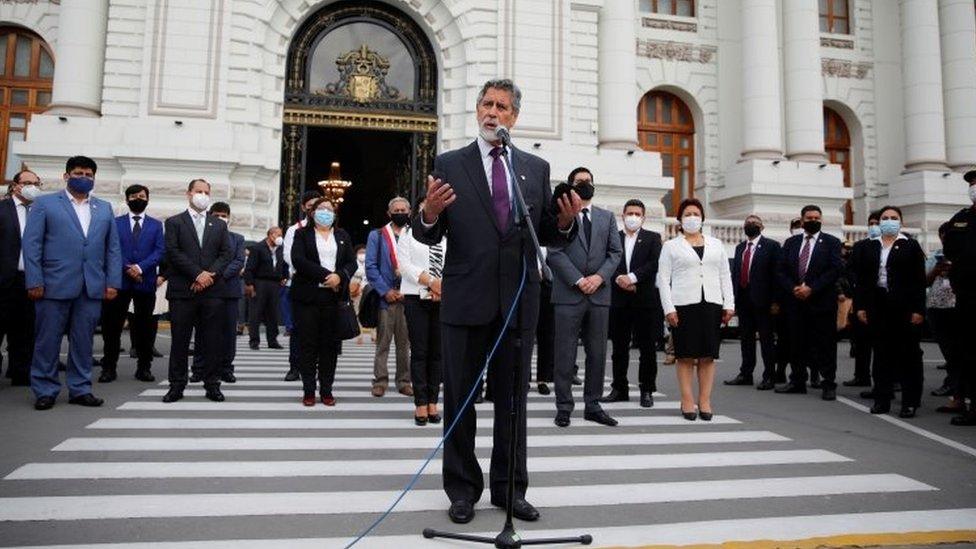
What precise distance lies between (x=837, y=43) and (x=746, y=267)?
1904 centimetres

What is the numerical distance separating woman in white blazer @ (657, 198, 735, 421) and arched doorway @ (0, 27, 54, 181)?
784 inches

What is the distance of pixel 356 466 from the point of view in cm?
486

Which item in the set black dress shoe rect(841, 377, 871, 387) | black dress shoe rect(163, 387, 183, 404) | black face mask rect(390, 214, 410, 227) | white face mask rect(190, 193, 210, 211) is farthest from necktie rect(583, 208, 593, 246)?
black dress shoe rect(841, 377, 871, 387)

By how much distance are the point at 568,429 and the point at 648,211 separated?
13.6 m

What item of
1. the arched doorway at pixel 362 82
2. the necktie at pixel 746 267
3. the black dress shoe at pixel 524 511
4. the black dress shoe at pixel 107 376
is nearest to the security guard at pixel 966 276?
the necktie at pixel 746 267

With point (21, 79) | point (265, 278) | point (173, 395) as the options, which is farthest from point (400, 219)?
point (21, 79)

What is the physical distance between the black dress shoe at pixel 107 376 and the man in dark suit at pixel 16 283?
0.78 m

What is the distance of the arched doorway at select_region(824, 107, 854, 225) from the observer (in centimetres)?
2514

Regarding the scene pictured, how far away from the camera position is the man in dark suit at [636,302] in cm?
784

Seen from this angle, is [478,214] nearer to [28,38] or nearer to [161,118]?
[161,118]

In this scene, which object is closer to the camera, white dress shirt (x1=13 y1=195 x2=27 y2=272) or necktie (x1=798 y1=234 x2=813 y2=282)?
white dress shirt (x1=13 y1=195 x2=27 y2=272)

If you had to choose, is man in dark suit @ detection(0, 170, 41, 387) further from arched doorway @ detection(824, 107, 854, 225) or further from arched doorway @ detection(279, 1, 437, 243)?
arched doorway @ detection(824, 107, 854, 225)

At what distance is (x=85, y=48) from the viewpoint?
1714 cm

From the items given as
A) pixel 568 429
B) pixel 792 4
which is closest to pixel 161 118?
pixel 568 429
